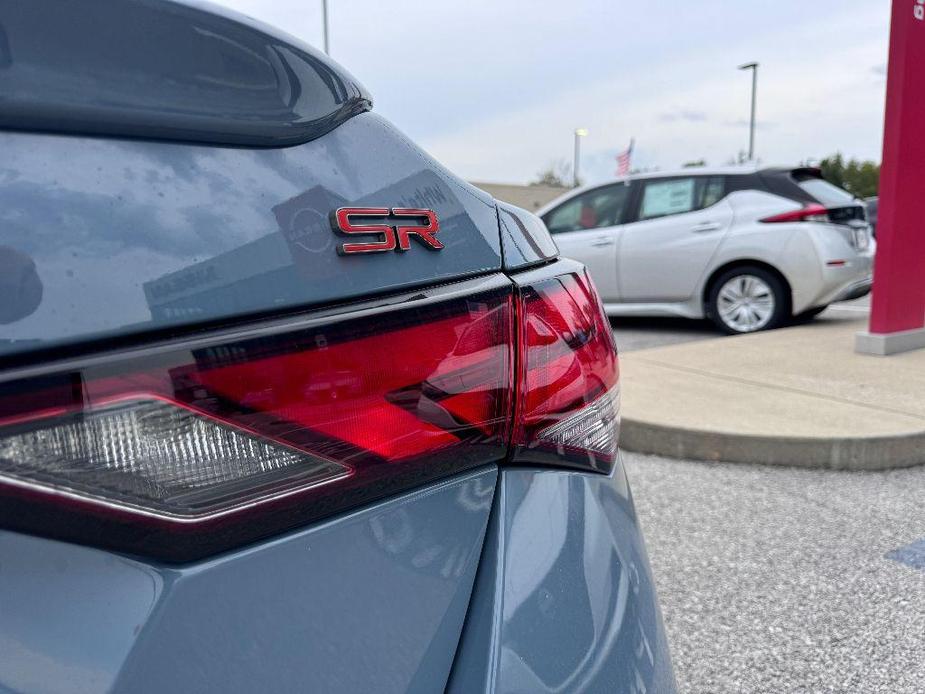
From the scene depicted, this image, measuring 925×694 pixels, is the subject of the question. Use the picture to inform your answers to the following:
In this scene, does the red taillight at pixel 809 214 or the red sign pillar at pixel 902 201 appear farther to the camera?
the red taillight at pixel 809 214

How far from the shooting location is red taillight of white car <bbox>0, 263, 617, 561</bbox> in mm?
618

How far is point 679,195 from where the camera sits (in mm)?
7922

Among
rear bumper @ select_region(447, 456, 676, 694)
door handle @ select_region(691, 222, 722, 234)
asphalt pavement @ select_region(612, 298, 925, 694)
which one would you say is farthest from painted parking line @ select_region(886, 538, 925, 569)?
door handle @ select_region(691, 222, 722, 234)

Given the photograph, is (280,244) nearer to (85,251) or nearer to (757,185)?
(85,251)

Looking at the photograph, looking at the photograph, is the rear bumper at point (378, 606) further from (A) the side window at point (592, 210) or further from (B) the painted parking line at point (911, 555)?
(A) the side window at point (592, 210)

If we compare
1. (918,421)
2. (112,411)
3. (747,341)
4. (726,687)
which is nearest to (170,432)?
(112,411)

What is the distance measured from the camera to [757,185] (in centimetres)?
752

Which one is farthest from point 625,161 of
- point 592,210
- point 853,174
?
point 853,174

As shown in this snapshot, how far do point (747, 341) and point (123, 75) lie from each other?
6245 mm

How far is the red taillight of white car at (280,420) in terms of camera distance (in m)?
0.62

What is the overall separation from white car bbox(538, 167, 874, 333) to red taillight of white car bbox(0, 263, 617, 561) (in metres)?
6.97

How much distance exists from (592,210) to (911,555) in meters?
6.15

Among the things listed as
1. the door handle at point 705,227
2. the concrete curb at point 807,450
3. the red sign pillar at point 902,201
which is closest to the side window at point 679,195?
the door handle at point 705,227

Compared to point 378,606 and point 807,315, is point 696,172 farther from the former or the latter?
point 378,606
